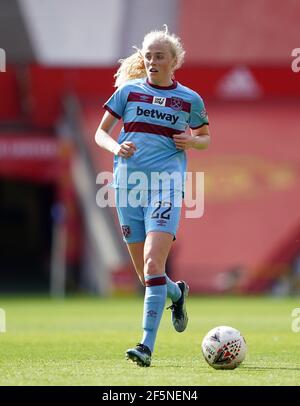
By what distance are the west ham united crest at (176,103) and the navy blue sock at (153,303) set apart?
135 cm

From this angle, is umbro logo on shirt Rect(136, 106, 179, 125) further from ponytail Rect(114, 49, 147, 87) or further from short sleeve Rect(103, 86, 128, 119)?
ponytail Rect(114, 49, 147, 87)

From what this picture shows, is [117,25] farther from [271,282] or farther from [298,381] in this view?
[298,381]

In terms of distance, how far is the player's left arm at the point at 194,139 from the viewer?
346 inches

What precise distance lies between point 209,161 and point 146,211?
70.1 feet

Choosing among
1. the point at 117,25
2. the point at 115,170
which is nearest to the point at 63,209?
the point at 117,25

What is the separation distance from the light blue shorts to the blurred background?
60.0ft

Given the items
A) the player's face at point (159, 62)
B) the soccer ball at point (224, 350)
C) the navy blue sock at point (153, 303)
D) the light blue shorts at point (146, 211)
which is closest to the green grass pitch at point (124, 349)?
the soccer ball at point (224, 350)

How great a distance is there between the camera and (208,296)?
27016 mm

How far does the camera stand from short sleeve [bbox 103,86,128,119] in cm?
892

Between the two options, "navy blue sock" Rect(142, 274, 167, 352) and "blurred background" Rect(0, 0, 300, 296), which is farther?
"blurred background" Rect(0, 0, 300, 296)

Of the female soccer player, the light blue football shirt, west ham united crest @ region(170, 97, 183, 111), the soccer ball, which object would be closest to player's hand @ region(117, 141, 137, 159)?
the female soccer player

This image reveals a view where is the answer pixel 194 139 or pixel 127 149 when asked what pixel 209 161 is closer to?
pixel 194 139

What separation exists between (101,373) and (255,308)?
13293mm

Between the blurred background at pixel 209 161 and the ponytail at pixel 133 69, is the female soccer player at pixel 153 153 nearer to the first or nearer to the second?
the ponytail at pixel 133 69
